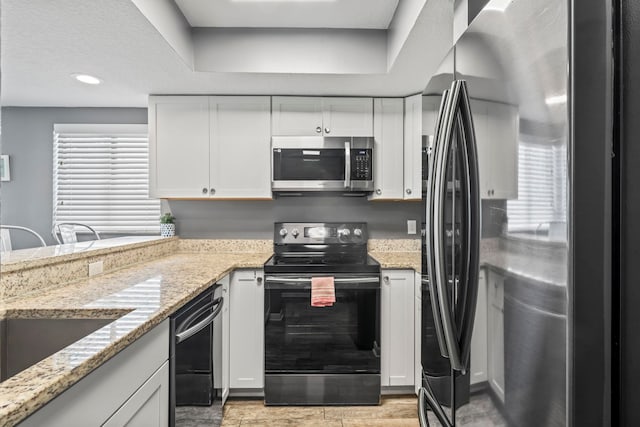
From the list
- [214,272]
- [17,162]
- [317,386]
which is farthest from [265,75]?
[17,162]

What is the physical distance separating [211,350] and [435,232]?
4.65ft

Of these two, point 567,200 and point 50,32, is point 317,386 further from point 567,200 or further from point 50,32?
point 50,32

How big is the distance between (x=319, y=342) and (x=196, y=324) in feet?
3.19

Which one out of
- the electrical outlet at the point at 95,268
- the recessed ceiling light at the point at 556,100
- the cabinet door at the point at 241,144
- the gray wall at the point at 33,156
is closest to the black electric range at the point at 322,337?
the cabinet door at the point at 241,144

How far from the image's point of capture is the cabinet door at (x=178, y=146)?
8.91ft

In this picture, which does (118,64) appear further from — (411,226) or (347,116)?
(411,226)

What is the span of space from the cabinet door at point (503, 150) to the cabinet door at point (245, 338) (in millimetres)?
1827

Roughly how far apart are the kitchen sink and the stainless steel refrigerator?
1150 mm

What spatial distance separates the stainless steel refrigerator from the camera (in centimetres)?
64

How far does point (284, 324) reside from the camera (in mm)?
2320

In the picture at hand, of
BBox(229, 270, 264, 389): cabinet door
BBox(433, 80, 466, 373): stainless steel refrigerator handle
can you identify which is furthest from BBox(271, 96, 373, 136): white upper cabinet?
BBox(433, 80, 466, 373): stainless steel refrigerator handle

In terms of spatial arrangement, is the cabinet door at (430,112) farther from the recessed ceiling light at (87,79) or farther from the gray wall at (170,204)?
the recessed ceiling light at (87,79)

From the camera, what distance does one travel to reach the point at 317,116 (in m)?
2.73

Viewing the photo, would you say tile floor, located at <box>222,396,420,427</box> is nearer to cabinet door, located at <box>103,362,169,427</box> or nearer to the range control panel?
cabinet door, located at <box>103,362,169,427</box>
